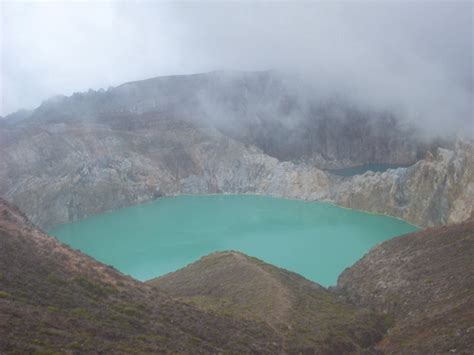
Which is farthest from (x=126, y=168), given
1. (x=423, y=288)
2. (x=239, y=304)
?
(x=423, y=288)

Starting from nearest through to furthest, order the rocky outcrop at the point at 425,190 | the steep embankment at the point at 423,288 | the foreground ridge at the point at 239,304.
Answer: the foreground ridge at the point at 239,304, the steep embankment at the point at 423,288, the rocky outcrop at the point at 425,190

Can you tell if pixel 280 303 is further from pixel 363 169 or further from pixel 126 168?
pixel 363 169

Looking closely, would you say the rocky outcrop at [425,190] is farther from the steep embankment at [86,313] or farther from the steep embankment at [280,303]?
the steep embankment at [86,313]

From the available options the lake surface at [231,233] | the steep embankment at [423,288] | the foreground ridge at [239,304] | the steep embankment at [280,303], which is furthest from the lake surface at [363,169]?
the steep embankment at [280,303]

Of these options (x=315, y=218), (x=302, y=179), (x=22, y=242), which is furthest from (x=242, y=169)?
(x=22, y=242)

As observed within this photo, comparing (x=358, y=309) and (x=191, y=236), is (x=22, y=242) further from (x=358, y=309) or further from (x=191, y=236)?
(x=191, y=236)

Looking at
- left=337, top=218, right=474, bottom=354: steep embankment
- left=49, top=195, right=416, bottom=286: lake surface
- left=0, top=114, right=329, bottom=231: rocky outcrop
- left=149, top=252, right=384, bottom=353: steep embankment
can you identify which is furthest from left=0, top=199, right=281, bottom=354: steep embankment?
left=0, top=114, right=329, bottom=231: rocky outcrop
